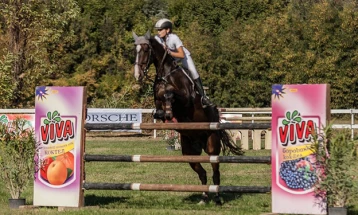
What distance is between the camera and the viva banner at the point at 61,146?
10.8 m

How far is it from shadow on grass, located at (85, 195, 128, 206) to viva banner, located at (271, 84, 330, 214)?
2.61 meters

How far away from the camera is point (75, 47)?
Answer: 5150 centimetres

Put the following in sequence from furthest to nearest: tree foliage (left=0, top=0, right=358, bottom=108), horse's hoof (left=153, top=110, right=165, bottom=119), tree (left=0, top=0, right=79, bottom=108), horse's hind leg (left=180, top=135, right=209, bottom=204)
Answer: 1. tree foliage (left=0, top=0, right=358, bottom=108)
2. tree (left=0, top=0, right=79, bottom=108)
3. horse's hind leg (left=180, top=135, right=209, bottom=204)
4. horse's hoof (left=153, top=110, right=165, bottom=119)

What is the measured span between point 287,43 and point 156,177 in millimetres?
29805

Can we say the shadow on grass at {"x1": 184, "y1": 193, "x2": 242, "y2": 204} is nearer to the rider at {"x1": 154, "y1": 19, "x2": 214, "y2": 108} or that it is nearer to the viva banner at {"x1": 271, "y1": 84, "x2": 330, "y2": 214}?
the rider at {"x1": 154, "y1": 19, "x2": 214, "y2": 108}

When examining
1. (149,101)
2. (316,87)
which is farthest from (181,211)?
(149,101)

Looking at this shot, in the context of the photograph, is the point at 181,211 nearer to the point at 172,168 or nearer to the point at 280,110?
the point at 280,110

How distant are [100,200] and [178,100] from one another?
172 centimetres

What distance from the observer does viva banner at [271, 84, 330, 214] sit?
31.7 feet

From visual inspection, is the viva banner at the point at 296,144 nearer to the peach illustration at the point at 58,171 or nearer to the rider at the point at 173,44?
the rider at the point at 173,44

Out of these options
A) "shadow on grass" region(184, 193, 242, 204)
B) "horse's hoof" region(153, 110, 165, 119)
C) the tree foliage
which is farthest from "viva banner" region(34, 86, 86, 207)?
the tree foliage

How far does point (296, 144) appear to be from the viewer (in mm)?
9805

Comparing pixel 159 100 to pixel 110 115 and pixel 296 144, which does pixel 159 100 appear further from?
pixel 110 115

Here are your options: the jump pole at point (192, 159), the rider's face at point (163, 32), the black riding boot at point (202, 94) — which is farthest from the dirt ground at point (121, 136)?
the jump pole at point (192, 159)
